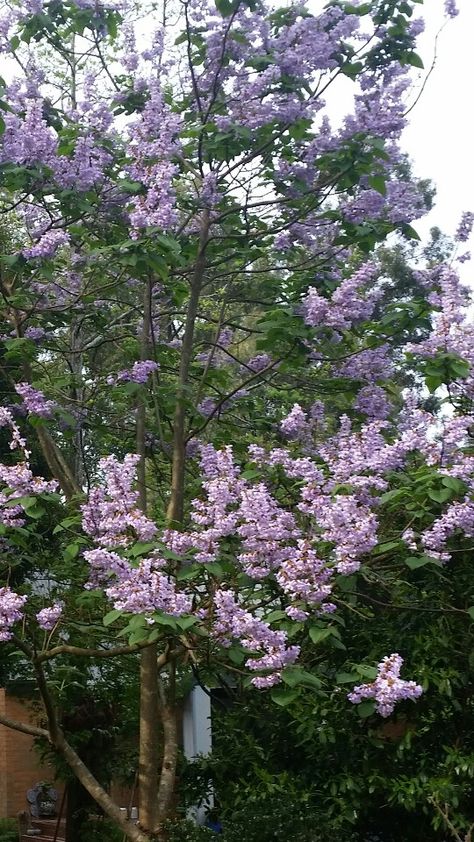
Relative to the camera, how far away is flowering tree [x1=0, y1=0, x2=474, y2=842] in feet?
14.2

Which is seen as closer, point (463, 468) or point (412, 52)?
point (463, 468)

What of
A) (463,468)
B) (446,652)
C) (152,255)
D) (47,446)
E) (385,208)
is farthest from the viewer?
(47,446)

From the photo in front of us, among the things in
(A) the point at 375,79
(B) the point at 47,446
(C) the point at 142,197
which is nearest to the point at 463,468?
(C) the point at 142,197

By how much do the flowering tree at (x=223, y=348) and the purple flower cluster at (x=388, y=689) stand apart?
1 cm

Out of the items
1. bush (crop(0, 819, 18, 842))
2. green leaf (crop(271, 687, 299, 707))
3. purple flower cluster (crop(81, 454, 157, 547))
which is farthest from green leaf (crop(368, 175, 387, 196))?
bush (crop(0, 819, 18, 842))

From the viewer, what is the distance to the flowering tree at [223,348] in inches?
171

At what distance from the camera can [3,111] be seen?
536 centimetres

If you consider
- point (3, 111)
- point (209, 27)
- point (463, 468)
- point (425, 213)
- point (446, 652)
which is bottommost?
point (446, 652)

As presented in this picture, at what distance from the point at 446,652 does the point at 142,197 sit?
2.59 metres

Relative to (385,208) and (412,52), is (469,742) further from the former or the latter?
(412,52)

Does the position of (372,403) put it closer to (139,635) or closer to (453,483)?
(453,483)

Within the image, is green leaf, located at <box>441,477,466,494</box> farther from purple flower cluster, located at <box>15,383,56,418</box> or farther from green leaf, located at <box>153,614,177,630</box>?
purple flower cluster, located at <box>15,383,56,418</box>

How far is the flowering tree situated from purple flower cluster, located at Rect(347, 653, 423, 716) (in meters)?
0.01

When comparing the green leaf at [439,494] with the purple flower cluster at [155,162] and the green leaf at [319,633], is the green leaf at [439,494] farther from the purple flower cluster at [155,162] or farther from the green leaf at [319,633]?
the purple flower cluster at [155,162]
